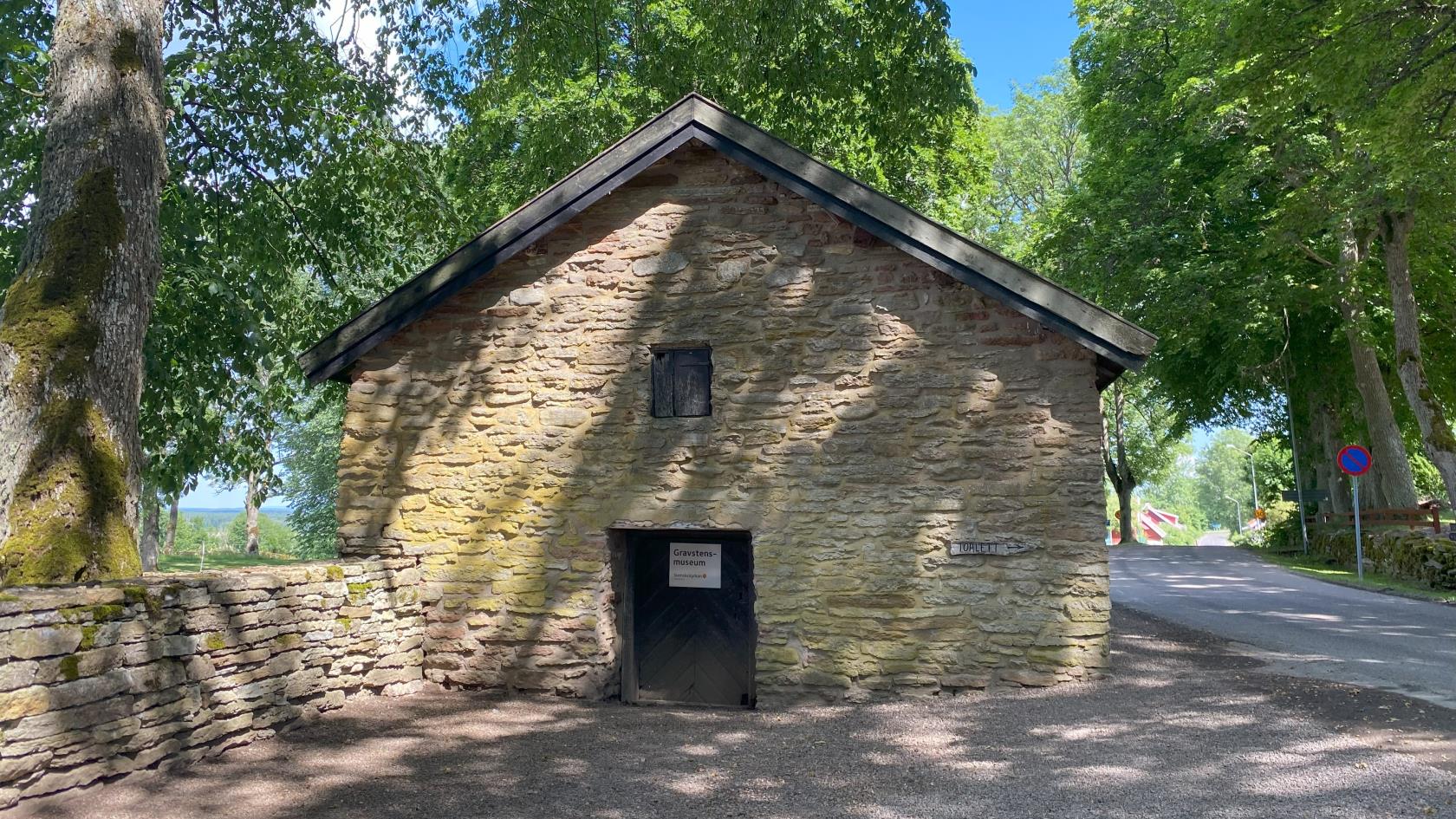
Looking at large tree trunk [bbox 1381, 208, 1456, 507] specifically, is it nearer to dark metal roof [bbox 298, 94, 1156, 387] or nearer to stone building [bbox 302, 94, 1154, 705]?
dark metal roof [bbox 298, 94, 1156, 387]

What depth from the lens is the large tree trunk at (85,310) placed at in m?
Answer: 6.99

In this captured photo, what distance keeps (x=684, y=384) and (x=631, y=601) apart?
7.12ft

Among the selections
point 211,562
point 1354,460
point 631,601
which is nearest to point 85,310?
point 631,601

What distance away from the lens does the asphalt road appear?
897 cm

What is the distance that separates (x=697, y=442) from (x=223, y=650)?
4118mm

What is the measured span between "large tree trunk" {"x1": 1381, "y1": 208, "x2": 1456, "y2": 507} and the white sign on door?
1444 centimetres

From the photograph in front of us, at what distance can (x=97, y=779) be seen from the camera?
586 centimetres

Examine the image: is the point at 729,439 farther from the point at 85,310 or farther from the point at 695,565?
the point at 85,310

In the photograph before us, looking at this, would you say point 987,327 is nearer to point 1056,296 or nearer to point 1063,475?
point 1056,296


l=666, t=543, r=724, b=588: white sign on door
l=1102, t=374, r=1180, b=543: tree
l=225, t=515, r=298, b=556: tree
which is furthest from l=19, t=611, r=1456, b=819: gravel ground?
l=225, t=515, r=298, b=556: tree

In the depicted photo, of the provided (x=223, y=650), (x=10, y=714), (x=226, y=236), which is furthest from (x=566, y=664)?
(x=226, y=236)

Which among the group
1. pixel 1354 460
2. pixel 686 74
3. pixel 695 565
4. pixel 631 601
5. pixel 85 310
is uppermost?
pixel 686 74

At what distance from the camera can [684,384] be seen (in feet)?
30.8

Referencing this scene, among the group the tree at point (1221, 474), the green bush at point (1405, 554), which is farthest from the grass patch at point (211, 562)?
the tree at point (1221, 474)
